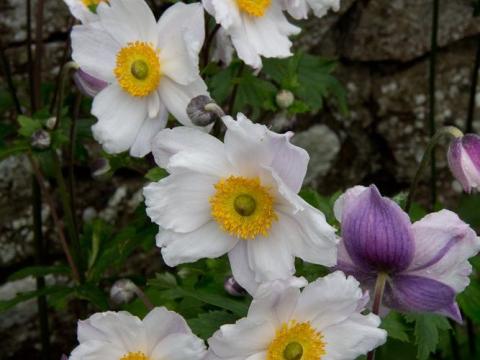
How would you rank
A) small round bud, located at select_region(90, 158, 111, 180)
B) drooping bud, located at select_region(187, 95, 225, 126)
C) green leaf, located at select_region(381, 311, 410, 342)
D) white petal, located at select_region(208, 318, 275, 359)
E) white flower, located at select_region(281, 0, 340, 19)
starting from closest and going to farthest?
white petal, located at select_region(208, 318, 275, 359)
drooping bud, located at select_region(187, 95, 225, 126)
green leaf, located at select_region(381, 311, 410, 342)
white flower, located at select_region(281, 0, 340, 19)
small round bud, located at select_region(90, 158, 111, 180)

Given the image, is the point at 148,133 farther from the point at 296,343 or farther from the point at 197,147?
the point at 296,343

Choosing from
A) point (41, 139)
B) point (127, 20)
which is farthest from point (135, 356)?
point (41, 139)

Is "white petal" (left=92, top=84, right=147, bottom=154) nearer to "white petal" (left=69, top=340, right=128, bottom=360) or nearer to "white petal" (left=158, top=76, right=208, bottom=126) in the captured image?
"white petal" (left=158, top=76, right=208, bottom=126)

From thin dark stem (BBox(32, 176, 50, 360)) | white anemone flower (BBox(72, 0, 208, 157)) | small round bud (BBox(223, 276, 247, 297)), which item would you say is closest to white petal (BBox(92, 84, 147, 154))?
white anemone flower (BBox(72, 0, 208, 157))

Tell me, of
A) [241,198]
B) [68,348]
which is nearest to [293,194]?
[241,198]

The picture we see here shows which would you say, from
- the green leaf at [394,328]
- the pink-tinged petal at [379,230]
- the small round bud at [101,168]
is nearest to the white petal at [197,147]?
the pink-tinged petal at [379,230]

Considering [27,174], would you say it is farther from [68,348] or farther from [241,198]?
[241,198]

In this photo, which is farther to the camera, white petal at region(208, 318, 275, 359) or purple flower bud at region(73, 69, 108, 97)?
purple flower bud at region(73, 69, 108, 97)
